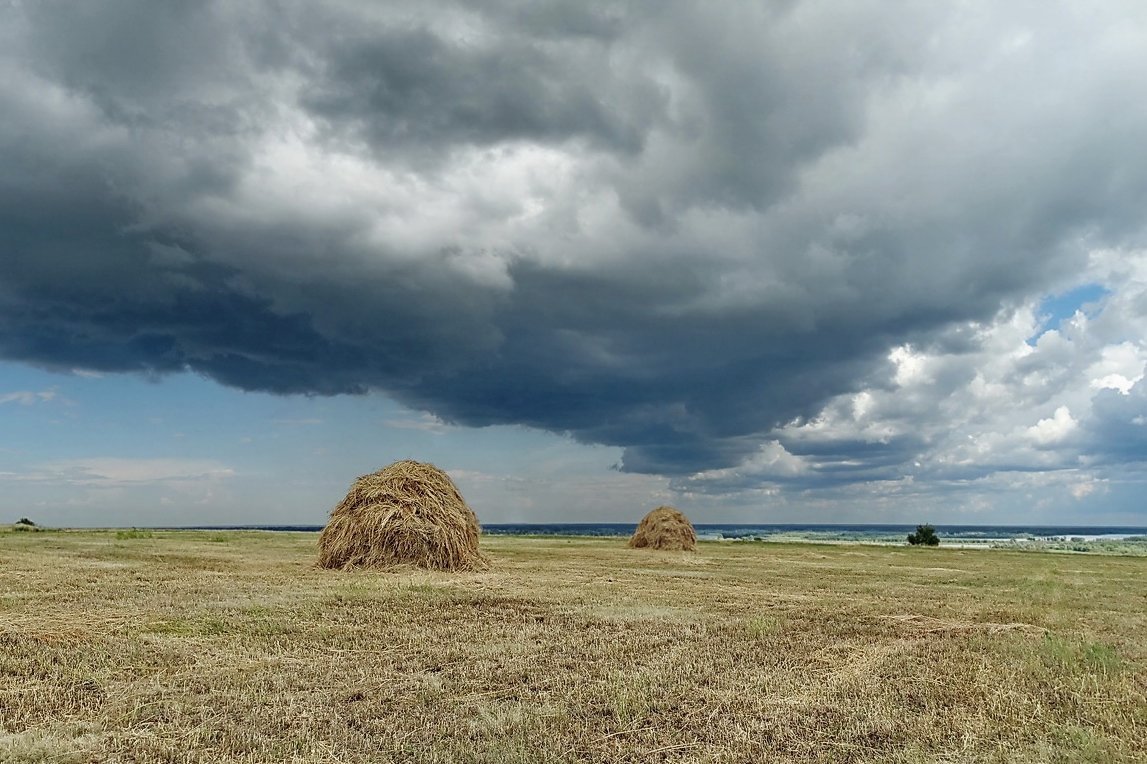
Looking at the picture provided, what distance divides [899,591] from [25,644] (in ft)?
51.0

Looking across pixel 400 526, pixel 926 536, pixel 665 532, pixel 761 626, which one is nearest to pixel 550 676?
pixel 761 626

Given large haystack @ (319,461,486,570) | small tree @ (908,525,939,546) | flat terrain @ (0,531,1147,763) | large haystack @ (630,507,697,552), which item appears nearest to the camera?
flat terrain @ (0,531,1147,763)

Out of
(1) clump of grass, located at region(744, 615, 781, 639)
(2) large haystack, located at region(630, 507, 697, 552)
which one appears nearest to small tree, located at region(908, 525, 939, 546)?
(2) large haystack, located at region(630, 507, 697, 552)

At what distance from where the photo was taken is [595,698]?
6.76m

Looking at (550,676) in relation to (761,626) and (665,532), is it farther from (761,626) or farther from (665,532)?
(665,532)

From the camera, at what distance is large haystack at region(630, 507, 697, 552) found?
3600cm

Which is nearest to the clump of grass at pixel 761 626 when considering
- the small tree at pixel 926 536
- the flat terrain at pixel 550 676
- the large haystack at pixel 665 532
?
the flat terrain at pixel 550 676

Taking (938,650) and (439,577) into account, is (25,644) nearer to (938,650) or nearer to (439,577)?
(439,577)

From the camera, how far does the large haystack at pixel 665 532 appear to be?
3600 centimetres

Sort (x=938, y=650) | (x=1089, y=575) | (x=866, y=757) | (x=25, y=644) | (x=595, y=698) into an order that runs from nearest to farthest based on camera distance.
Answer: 1. (x=866, y=757)
2. (x=595, y=698)
3. (x=25, y=644)
4. (x=938, y=650)
5. (x=1089, y=575)

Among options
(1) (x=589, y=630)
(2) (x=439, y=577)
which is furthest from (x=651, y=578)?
(1) (x=589, y=630)

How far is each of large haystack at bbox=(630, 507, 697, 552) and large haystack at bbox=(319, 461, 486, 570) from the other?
51.4ft

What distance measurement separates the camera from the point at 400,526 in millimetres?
20125

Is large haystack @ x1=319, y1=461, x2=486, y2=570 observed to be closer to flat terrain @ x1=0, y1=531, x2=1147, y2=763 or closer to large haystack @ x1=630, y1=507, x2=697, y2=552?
flat terrain @ x1=0, y1=531, x2=1147, y2=763
